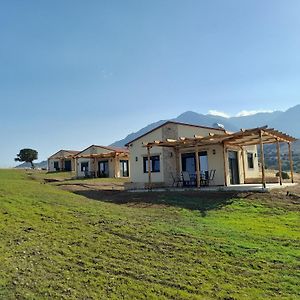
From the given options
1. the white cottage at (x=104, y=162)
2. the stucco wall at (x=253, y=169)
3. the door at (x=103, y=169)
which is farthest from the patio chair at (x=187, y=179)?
the door at (x=103, y=169)

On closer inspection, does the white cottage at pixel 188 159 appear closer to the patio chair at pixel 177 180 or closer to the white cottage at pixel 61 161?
the patio chair at pixel 177 180

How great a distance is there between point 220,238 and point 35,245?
4340 millimetres

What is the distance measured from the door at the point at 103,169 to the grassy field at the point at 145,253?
87.4 ft

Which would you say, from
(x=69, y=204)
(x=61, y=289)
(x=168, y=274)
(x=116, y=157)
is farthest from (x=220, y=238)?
(x=116, y=157)

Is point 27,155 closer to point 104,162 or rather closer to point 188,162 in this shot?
point 104,162

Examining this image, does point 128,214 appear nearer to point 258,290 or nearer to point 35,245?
point 35,245

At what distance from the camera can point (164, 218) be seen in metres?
11.4

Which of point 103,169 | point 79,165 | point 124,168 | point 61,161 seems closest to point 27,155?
point 61,161

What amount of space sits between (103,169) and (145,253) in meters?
33.1

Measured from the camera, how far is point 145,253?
25.2 feet

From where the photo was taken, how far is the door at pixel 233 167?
73.4 ft

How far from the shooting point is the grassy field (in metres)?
6.04

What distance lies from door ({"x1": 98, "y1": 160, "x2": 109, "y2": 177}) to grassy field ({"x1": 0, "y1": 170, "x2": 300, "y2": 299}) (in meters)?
26.6

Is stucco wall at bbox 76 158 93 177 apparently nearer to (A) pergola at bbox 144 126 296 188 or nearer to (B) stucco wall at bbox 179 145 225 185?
(A) pergola at bbox 144 126 296 188
